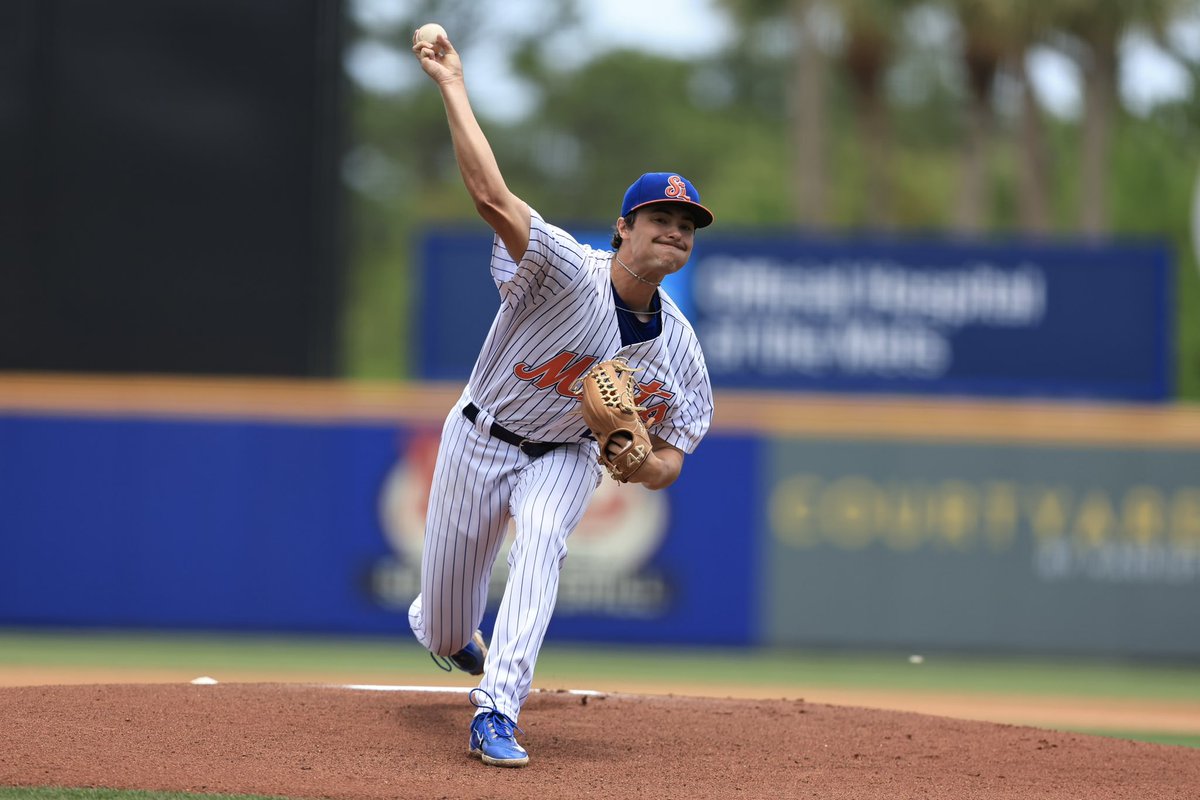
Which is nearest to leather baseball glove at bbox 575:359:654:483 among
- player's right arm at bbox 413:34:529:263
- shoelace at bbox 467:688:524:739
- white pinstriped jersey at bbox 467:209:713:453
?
white pinstriped jersey at bbox 467:209:713:453

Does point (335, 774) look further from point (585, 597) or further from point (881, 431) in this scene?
point (881, 431)

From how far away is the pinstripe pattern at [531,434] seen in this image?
4027mm

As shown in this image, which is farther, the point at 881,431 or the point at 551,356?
the point at 881,431

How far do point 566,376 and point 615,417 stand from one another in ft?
0.91

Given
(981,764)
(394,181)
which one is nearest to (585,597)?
(981,764)

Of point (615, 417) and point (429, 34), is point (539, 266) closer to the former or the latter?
point (615, 417)

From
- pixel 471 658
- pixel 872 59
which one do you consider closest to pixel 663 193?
pixel 471 658

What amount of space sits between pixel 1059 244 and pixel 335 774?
6.33m

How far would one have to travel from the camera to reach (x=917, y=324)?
9.03 meters

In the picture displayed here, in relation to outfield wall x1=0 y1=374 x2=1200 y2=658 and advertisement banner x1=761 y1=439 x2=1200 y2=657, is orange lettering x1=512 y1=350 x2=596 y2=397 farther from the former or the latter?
→ advertisement banner x1=761 y1=439 x2=1200 y2=657

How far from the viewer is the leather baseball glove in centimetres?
397

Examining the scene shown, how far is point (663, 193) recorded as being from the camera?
402cm

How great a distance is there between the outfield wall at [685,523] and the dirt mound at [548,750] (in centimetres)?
374

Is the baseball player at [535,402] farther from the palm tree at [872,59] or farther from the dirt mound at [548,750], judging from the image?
the palm tree at [872,59]
